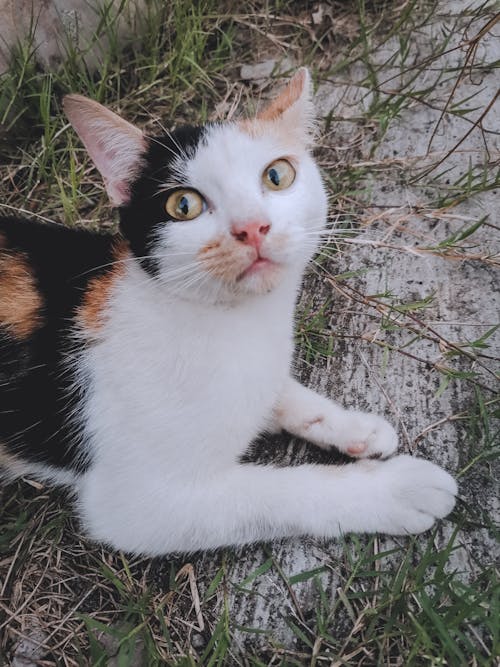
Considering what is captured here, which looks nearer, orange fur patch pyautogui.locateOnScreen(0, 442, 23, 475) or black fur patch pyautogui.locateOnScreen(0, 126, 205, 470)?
black fur patch pyautogui.locateOnScreen(0, 126, 205, 470)

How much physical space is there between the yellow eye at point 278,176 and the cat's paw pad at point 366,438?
592 millimetres

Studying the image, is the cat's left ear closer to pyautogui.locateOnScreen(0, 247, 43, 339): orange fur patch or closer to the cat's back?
the cat's back

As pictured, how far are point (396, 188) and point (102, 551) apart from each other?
149 centimetres

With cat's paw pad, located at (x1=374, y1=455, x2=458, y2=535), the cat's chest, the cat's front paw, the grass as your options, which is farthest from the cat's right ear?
cat's paw pad, located at (x1=374, y1=455, x2=458, y2=535)

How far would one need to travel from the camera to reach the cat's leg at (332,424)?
1343 millimetres

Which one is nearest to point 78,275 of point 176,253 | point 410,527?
point 176,253

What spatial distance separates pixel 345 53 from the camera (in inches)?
88.9

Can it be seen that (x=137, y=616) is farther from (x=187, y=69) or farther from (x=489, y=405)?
(x=187, y=69)

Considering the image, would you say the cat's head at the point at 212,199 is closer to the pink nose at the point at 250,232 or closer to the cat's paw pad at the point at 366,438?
the pink nose at the point at 250,232

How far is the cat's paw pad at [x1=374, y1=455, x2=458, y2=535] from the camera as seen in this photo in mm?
1218

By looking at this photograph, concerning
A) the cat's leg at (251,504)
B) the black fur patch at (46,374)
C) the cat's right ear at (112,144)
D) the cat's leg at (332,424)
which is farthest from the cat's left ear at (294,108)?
the cat's leg at (251,504)

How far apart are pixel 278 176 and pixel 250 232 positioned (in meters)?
0.20

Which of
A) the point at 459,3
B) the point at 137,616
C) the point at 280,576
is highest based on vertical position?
the point at 459,3

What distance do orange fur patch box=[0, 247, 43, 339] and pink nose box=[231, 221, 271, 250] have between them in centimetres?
52
